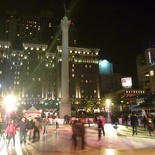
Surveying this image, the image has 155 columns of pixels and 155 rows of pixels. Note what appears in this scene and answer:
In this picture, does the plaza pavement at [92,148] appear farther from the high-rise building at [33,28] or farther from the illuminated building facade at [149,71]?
the high-rise building at [33,28]

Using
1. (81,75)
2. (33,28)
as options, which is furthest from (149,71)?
(33,28)

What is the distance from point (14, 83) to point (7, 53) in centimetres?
1872

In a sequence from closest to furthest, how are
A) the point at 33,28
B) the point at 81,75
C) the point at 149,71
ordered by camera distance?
the point at 149,71
the point at 81,75
the point at 33,28

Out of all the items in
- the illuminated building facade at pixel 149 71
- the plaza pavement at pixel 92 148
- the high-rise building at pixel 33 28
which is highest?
the high-rise building at pixel 33 28

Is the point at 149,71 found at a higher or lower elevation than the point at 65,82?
higher

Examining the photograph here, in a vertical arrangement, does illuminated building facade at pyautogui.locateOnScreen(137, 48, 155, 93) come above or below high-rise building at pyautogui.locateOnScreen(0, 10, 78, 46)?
below

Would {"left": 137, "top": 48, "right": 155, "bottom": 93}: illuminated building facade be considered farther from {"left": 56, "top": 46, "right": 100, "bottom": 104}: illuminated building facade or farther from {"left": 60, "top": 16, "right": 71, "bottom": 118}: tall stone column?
{"left": 60, "top": 16, "right": 71, "bottom": 118}: tall stone column

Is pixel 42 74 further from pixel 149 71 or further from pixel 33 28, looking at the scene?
pixel 149 71

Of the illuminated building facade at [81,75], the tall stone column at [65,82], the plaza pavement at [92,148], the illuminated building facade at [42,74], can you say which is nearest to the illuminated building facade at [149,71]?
the illuminated building facade at [81,75]

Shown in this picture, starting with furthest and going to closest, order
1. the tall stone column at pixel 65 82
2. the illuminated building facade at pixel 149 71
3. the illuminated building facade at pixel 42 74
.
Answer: the illuminated building facade at pixel 42 74 < the illuminated building facade at pixel 149 71 < the tall stone column at pixel 65 82

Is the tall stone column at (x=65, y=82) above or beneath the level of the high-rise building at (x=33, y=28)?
beneath

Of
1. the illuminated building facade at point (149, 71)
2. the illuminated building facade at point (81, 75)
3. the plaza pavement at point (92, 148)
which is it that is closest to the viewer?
the plaza pavement at point (92, 148)

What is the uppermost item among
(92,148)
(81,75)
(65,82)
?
(81,75)

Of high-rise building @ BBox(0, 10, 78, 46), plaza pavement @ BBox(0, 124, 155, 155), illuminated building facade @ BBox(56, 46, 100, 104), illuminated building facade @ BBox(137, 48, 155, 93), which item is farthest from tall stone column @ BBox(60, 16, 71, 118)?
high-rise building @ BBox(0, 10, 78, 46)
